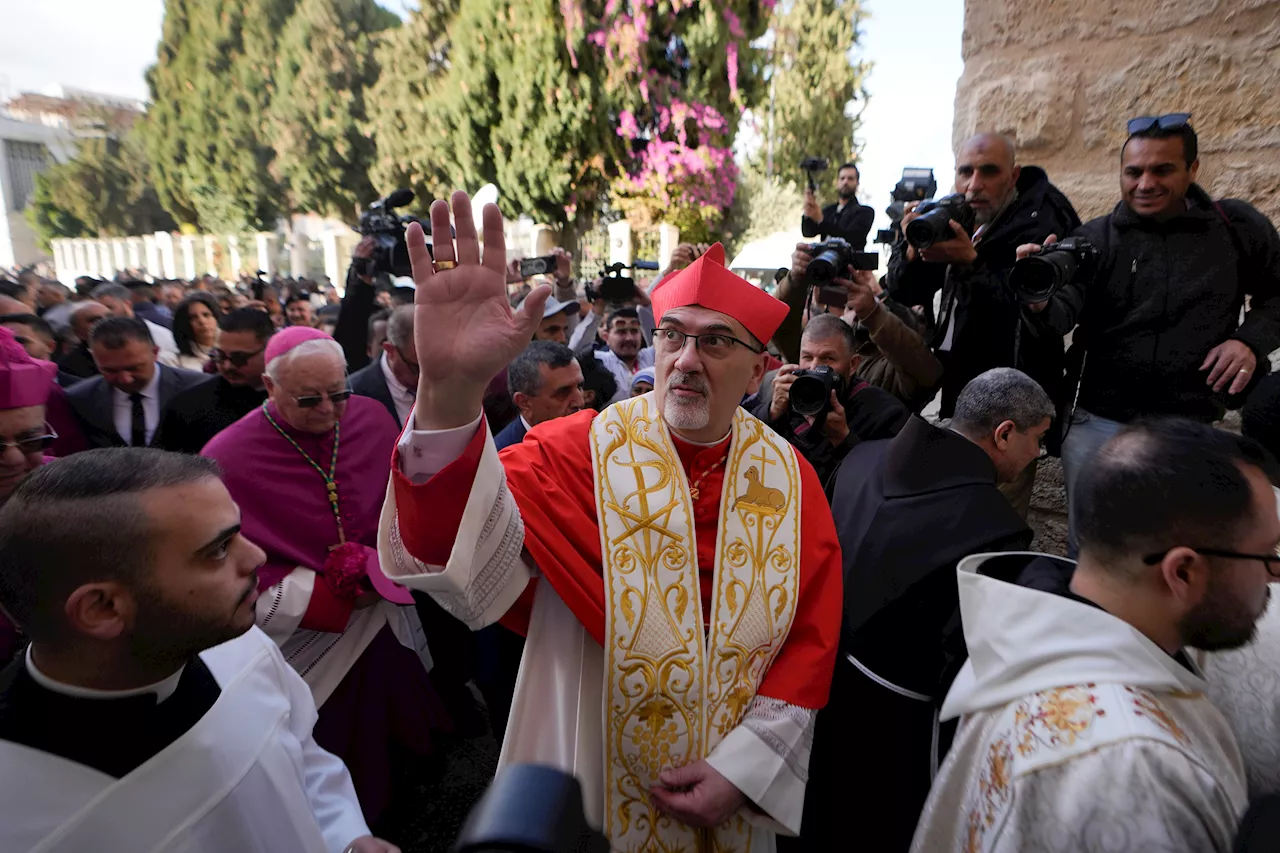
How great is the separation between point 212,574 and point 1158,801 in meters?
1.67

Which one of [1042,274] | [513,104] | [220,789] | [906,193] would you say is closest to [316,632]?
[220,789]

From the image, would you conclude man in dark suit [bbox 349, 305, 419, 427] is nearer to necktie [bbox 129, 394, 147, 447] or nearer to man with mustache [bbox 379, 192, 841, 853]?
necktie [bbox 129, 394, 147, 447]

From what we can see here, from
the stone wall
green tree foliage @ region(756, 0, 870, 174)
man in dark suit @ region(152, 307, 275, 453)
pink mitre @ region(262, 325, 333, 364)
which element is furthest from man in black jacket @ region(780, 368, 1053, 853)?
green tree foliage @ region(756, 0, 870, 174)

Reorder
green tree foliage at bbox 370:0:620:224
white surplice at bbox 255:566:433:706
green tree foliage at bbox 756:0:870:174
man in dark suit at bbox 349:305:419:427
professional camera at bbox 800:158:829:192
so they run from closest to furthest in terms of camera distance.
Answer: white surplice at bbox 255:566:433:706
man in dark suit at bbox 349:305:419:427
professional camera at bbox 800:158:829:192
green tree foliage at bbox 370:0:620:224
green tree foliage at bbox 756:0:870:174

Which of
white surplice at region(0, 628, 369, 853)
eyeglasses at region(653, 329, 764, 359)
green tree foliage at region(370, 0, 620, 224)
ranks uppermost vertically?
green tree foliage at region(370, 0, 620, 224)

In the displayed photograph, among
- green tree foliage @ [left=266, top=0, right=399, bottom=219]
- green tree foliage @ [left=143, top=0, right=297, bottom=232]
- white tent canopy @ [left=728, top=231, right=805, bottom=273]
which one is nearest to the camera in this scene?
white tent canopy @ [left=728, top=231, right=805, bottom=273]

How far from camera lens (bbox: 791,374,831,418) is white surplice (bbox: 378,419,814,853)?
1219mm

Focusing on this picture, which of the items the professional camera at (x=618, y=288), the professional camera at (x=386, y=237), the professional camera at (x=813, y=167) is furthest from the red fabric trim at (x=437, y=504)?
the professional camera at (x=813, y=167)

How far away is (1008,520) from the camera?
2102 mm

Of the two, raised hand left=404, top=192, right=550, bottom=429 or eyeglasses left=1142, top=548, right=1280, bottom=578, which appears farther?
raised hand left=404, top=192, right=550, bottom=429

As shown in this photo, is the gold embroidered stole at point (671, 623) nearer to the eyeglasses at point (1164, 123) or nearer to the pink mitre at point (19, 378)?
the pink mitre at point (19, 378)

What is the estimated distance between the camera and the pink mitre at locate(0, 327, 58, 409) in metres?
2.24

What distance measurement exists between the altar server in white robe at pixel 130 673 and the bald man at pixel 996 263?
9.20ft

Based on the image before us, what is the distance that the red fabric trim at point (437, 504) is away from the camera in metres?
1.54
